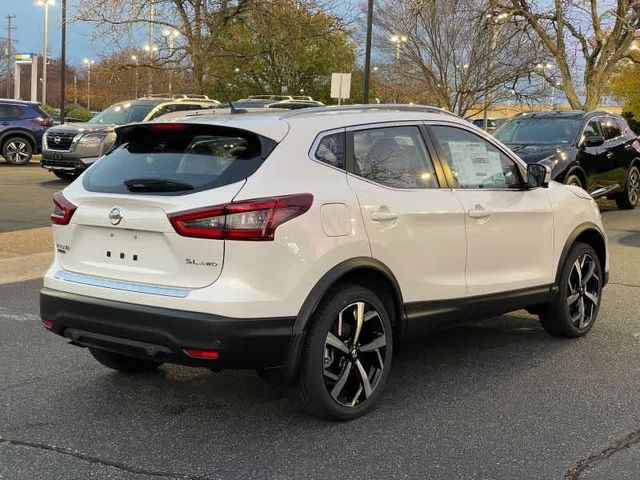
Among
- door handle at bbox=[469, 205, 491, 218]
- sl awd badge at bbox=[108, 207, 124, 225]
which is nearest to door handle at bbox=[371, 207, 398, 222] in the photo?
door handle at bbox=[469, 205, 491, 218]

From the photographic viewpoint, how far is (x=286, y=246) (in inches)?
148

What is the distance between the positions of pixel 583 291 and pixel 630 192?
9756 millimetres

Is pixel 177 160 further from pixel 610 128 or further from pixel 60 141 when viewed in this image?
pixel 60 141

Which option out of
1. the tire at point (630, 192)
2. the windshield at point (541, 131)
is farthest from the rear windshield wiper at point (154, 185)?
the tire at point (630, 192)

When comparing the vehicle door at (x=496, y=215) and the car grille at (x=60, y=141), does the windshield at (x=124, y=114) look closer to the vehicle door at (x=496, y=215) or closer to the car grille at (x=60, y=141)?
the car grille at (x=60, y=141)

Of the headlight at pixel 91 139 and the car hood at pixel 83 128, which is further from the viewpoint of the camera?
the car hood at pixel 83 128

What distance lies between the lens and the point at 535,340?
5.96 meters

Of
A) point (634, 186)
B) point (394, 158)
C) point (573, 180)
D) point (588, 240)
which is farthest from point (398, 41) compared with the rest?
point (394, 158)

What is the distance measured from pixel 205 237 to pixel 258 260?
0.29 meters

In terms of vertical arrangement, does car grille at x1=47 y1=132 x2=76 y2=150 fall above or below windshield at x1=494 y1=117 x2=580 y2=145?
below

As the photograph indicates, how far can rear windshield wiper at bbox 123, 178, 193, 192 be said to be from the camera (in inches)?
154

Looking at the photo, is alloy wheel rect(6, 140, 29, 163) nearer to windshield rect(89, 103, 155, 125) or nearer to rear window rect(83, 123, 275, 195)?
windshield rect(89, 103, 155, 125)

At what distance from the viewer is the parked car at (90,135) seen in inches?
642

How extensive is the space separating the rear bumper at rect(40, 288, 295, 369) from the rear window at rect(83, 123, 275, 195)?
64 centimetres
